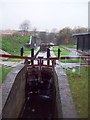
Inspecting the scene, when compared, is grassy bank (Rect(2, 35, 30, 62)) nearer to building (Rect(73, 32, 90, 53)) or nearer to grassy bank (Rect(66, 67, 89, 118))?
building (Rect(73, 32, 90, 53))

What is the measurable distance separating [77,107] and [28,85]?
298 inches

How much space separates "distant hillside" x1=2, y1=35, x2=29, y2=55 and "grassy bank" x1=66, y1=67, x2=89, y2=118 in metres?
14.3

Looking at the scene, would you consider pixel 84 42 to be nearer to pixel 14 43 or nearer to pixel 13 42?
pixel 14 43

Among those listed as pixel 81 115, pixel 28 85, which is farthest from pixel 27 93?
pixel 81 115

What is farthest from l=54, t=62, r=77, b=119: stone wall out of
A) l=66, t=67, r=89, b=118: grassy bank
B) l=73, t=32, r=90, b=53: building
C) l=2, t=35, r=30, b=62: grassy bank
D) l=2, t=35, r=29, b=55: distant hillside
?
l=2, t=35, r=29, b=55: distant hillside

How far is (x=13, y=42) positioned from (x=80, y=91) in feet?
65.7

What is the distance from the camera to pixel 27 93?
13.3 m

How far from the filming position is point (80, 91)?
8.16m

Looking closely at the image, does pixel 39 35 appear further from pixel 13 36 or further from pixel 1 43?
pixel 1 43

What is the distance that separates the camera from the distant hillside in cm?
2522

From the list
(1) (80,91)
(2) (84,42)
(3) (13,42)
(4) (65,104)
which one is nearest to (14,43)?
(3) (13,42)

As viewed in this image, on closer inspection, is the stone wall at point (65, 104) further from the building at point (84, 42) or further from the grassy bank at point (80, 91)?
the building at point (84, 42)

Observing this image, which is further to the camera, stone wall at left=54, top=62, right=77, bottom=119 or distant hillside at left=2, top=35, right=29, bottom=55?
distant hillside at left=2, top=35, right=29, bottom=55

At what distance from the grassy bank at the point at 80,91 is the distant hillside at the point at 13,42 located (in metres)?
14.3
